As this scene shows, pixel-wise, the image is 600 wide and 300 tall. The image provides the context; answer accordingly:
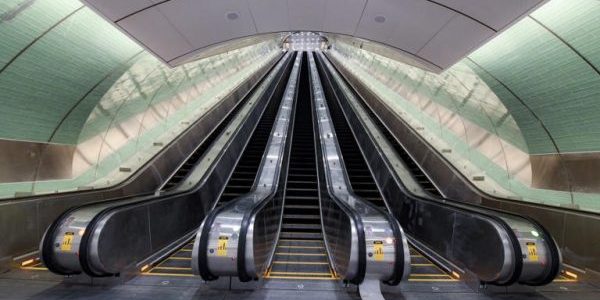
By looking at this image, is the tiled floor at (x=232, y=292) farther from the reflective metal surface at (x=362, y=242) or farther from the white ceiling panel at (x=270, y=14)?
the white ceiling panel at (x=270, y=14)

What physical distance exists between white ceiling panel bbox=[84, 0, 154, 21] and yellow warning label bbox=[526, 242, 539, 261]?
211 inches

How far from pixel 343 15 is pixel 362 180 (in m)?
4.62

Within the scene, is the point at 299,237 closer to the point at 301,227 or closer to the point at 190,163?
the point at 301,227

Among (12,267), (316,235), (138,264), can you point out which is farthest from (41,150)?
(316,235)

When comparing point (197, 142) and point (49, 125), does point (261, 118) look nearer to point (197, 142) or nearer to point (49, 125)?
point (197, 142)

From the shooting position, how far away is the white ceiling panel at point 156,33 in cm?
477

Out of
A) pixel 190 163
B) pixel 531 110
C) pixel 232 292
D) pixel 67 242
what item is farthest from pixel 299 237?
pixel 531 110

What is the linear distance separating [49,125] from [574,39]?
8658 millimetres

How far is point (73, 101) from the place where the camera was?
6.64 metres

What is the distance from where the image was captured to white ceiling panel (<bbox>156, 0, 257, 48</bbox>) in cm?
479

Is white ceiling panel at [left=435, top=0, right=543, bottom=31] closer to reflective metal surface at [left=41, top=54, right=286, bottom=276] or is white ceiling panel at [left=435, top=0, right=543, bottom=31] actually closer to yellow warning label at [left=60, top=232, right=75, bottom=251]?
reflective metal surface at [left=41, top=54, right=286, bottom=276]

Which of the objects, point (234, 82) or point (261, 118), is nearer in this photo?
point (261, 118)

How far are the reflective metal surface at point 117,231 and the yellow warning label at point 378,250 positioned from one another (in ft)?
9.74

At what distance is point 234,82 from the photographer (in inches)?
666
